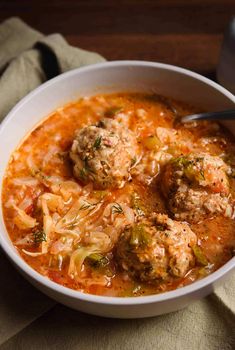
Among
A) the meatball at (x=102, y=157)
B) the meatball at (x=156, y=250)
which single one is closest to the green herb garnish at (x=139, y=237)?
the meatball at (x=156, y=250)

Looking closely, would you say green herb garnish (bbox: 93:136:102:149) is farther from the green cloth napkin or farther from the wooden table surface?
the wooden table surface

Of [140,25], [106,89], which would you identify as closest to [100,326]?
[106,89]

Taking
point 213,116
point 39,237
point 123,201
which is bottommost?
point 39,237

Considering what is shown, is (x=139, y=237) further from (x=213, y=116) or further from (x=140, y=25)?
(x=140, y=25)

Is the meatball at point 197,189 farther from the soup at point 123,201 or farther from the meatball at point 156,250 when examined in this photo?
the meatball at point 156,250

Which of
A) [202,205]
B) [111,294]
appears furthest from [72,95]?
[111,294]

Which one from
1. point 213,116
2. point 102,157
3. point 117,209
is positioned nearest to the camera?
point 117,209

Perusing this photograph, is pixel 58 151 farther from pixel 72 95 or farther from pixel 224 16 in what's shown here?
pixel 224 16

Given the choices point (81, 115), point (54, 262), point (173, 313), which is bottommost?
point (173, 313)
